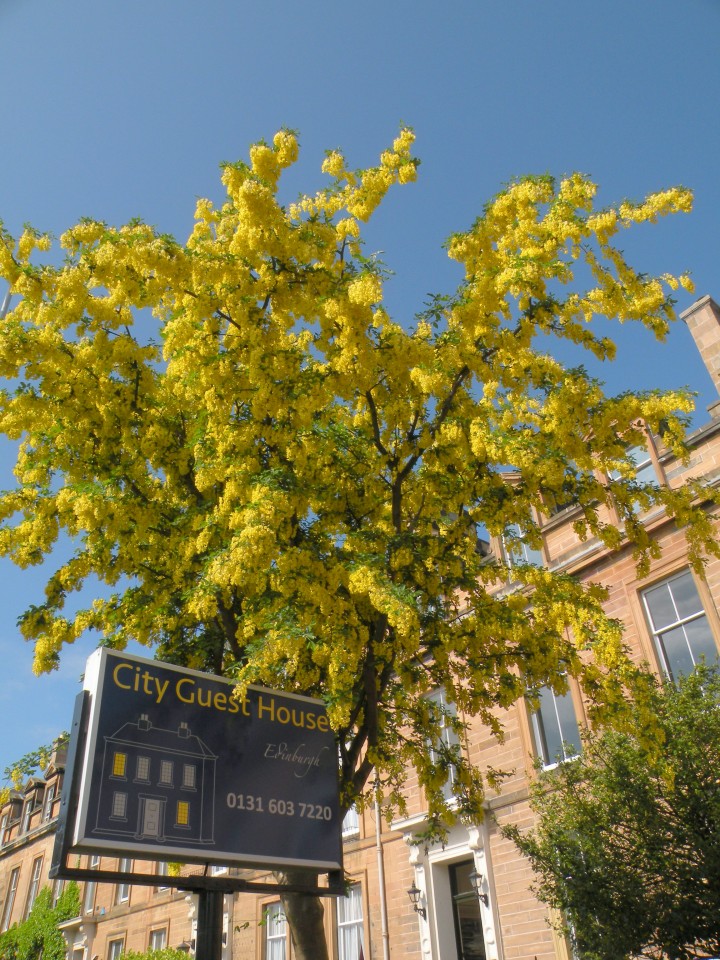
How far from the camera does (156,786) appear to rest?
6824mm

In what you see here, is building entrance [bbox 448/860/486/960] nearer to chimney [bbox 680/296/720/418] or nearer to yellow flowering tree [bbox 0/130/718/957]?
yellow flowering tree [bbox 0/130/718/957]

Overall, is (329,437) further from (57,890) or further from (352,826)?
(57,890)

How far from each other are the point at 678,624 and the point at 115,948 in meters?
26.6

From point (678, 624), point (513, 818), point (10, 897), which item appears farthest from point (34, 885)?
point (678, 624)

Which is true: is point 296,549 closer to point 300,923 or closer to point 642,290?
point 300,923

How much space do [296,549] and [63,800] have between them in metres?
3.64

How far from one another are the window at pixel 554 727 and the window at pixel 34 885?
31.7m

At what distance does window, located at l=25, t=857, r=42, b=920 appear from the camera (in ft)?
121

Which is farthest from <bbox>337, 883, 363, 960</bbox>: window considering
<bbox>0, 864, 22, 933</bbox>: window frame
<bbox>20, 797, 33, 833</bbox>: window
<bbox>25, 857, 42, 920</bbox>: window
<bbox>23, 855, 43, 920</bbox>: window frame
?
<bbox>20, 797, 33, 833</bbox>: window

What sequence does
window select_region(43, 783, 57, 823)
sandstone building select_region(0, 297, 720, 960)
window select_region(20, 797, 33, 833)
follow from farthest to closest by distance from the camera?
window select_region(20, 797, 33, 833) < window select_region(43, 783, 57, 823) < sandstone building select_region(0, 297, 720, 960)

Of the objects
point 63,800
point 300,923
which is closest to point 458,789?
point 300,923

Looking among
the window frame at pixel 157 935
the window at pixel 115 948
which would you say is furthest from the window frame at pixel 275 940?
the window at pixel 115 948

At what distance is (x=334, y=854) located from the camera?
7.91 meters

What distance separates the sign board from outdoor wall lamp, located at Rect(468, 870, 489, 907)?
358 inches
